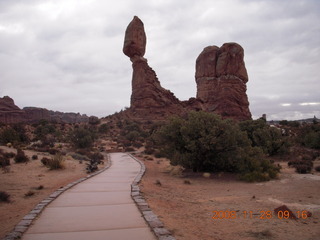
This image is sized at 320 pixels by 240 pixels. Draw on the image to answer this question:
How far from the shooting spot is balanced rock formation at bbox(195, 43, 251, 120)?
56.7m

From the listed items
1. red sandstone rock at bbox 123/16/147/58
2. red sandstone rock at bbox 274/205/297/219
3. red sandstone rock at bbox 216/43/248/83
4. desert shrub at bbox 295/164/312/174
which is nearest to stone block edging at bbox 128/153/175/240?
red sandstone rock at bbox 274/205/297/219

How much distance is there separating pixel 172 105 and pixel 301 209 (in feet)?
153

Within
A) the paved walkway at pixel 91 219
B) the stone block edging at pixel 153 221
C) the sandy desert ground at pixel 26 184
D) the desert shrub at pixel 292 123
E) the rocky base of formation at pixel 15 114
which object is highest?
the rocky base of formation at pixel 15 114

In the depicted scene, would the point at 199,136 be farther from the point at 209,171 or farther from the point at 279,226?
the point at 279,226

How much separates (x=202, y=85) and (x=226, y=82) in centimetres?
574

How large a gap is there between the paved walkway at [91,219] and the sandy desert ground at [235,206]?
2.41ft

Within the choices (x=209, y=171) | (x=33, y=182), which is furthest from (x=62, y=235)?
(x=209, y=171)

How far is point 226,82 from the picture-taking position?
57.3 meters

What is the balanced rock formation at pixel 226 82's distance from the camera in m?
56.7

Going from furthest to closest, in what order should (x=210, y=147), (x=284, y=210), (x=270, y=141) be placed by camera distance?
(x=270, y=141), (x=210, y=147), (x=284, y=210)

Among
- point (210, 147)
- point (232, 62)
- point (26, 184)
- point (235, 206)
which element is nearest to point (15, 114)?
point (232, 62)

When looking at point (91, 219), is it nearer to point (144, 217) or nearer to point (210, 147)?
point (144, 217)

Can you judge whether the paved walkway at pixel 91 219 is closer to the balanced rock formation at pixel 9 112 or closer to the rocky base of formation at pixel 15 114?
the rocky base of formation at pixel 15 114

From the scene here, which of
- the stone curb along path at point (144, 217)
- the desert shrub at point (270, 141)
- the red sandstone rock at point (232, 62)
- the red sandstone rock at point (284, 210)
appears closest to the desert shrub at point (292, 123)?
the red sandstone rock at point (232, 62)
